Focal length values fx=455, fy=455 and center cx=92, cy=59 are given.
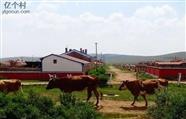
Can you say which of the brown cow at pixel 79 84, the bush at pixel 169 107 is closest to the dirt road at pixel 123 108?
the brown cow at pixel 79 84

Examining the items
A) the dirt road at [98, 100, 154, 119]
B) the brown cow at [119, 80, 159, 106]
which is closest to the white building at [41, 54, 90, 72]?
the dirt road at [98, 100, 154, 119]

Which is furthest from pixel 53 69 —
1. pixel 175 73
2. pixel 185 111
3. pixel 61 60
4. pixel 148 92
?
pixel 185 111

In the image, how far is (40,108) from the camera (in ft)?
44.1

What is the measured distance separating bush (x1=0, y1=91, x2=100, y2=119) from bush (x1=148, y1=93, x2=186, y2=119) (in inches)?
117

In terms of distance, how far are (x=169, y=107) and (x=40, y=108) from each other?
15.4 ft

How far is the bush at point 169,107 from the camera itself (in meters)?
14.9

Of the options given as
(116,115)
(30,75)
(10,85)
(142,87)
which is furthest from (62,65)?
(116,115)

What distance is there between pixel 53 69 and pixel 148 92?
105ft

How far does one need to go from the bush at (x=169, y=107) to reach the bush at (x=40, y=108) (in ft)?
9.72

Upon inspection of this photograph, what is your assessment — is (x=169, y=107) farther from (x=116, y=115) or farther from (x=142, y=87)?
(x=142, y=87)

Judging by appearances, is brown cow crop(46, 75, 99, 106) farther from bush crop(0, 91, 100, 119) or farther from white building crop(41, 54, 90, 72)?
white building crop(41, 54, 90, 72)

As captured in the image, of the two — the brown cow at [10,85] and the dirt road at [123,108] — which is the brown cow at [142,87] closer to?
the dirt road at [123,108]

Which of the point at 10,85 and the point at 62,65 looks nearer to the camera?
the point at 10,85

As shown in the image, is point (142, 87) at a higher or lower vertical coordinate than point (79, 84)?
lower
